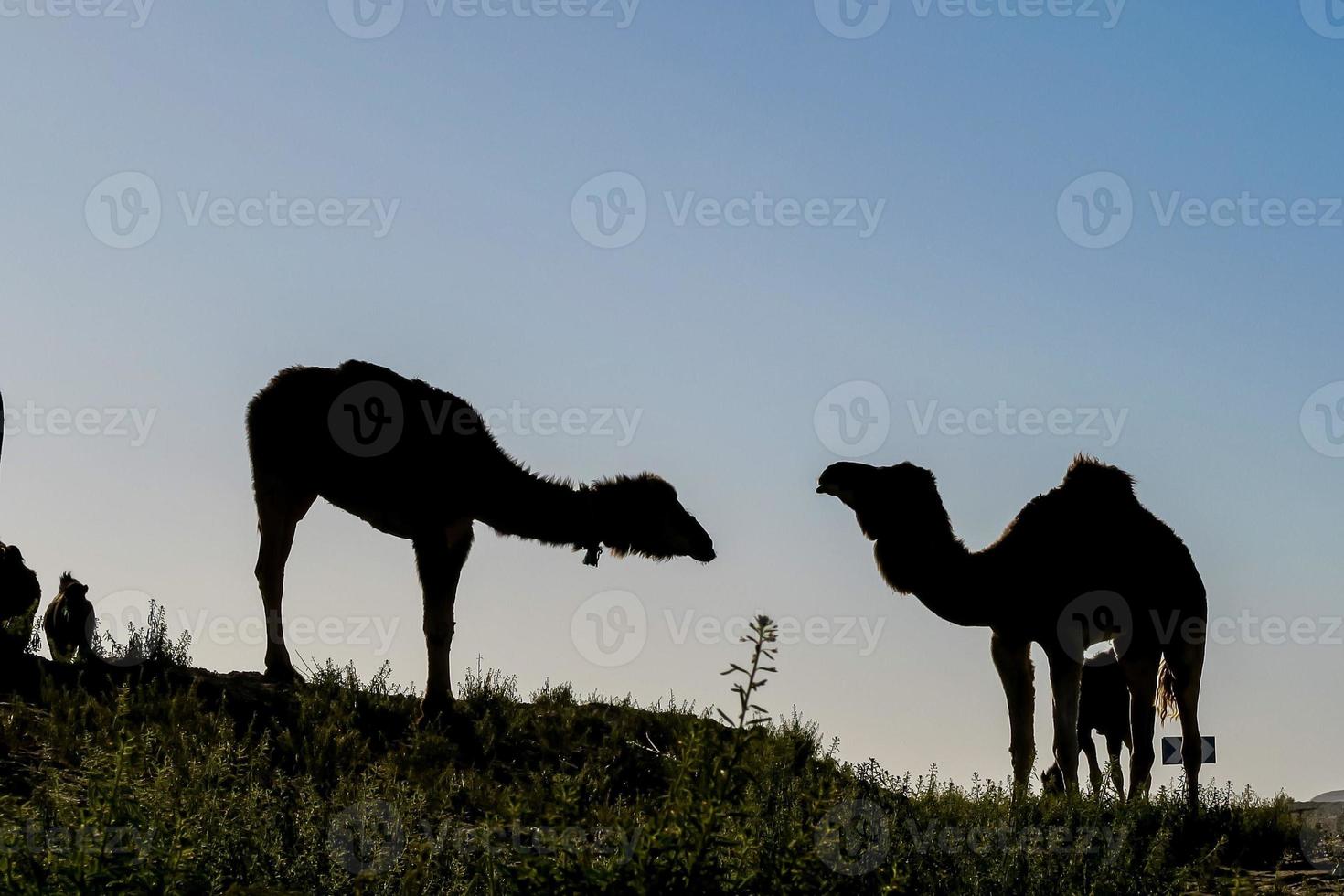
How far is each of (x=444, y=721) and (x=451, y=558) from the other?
72.0 inches

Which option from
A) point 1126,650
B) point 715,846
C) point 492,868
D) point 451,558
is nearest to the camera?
point 715,846

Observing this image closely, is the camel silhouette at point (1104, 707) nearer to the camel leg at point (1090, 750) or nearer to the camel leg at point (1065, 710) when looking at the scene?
the camel leg at point (1090, 750)

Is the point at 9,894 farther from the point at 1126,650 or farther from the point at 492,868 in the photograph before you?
the point at 1126,650

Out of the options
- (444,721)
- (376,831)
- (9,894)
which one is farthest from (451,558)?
(9,894)

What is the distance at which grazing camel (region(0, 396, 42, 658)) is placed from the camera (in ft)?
46.0

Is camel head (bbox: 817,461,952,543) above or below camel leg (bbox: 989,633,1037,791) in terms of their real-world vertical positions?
above

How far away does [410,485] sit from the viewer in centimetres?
1457

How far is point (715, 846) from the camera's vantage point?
18.2 feet

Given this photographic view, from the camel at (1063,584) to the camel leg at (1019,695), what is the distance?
1cm

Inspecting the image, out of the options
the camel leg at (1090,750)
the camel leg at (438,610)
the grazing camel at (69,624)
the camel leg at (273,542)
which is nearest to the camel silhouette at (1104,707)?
the camel leg at (1090,750)

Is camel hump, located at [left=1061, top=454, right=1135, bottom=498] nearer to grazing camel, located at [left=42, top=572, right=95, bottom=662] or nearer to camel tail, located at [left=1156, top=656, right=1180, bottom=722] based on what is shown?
camel tail, located at [left=1156, top=656, right=1180, bottom=722]

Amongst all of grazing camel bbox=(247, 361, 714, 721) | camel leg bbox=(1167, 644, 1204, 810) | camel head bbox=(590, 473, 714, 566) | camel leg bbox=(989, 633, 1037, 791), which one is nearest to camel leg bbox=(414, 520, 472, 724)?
grazing camel bbox=(247, 361, 714, 721)

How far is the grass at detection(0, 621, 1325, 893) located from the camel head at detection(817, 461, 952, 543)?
7.02ft

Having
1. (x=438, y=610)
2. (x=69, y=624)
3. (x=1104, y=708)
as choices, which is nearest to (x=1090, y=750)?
(x=1104, y=708)
